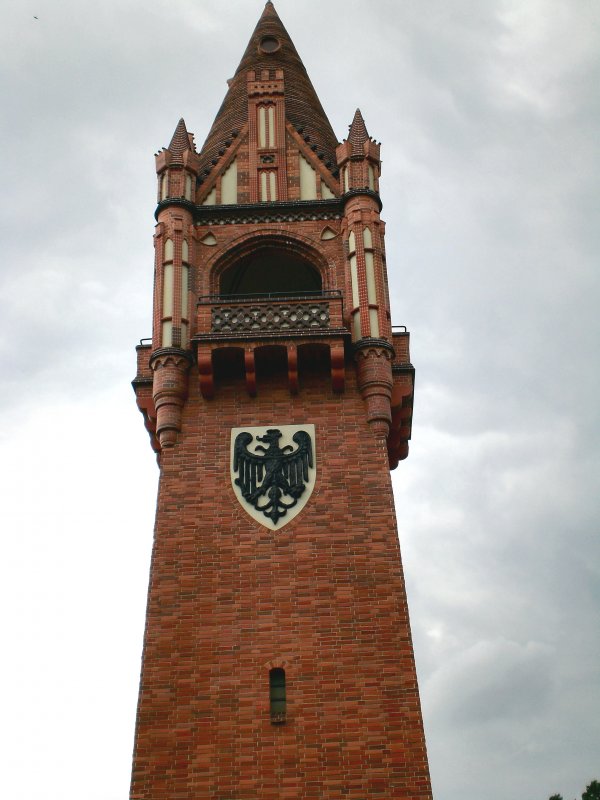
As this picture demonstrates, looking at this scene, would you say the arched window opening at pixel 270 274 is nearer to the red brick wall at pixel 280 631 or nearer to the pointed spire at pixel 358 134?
the pointed spire at pixel 358 134

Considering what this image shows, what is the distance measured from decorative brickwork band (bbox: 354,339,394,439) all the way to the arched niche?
260cm

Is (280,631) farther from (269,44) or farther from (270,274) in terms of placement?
(269,44)

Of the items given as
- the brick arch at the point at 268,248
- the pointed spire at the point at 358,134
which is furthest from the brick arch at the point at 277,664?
the pointed spire at the point at 358,134

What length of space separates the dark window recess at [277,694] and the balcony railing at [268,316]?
6859 millimetres

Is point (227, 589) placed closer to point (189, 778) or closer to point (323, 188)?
point (189, 778)

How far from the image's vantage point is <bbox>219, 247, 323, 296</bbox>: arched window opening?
992 inches

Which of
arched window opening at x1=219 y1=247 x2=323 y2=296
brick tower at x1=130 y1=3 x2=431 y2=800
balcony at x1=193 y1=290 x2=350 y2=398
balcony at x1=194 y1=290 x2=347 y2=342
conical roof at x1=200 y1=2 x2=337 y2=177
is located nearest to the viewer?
brick tower at x1=130 y1=3 x2=431 y2=800

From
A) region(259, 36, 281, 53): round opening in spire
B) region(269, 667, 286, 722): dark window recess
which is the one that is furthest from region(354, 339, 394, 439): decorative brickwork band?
region(259, 36, 281, 53): round opening in spire

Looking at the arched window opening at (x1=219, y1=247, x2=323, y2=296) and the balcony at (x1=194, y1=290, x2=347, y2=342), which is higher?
the arched window opening at (x1=219, y1=247, x2=323, y2=296)

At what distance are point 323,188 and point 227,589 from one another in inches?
411

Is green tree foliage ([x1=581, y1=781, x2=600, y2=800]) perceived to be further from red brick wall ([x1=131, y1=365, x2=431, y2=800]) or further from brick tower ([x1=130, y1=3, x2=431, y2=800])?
red brick wall ([x1=131, y1=365, x2=431, y2=800])

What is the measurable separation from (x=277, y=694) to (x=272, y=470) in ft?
14.4

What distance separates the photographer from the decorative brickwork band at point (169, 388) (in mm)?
21844

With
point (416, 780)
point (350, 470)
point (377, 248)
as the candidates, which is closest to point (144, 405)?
point (350, 470)
